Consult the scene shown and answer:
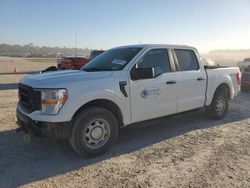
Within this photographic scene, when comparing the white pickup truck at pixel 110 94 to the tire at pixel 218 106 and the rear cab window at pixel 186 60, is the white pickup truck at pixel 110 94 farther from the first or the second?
the tire at pixel 218 106

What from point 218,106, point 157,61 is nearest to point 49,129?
point 157,61

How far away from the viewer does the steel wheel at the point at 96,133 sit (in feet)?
16.0

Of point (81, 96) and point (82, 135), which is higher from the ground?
point (81, 96)

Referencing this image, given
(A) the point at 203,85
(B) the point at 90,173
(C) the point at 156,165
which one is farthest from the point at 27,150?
(A) the point at 203,85

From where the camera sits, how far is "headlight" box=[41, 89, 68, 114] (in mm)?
4438

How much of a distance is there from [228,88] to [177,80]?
7.79 feet

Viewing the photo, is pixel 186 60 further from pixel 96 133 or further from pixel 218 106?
pixel 96 133

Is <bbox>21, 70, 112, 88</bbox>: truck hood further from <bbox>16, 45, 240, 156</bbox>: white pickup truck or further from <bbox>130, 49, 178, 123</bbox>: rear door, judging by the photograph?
<bbox>130, 49, 178, 123</bbox>: rear door

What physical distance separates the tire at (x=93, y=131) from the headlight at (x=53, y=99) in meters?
0.39

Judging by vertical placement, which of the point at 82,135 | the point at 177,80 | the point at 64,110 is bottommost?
the point at 82,135

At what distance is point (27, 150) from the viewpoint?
5.23 meters

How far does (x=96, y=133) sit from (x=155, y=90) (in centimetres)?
149

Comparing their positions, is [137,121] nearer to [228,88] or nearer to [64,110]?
[64,110]

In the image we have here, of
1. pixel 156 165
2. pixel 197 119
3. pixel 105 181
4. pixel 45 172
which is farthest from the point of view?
pixel 197 119
